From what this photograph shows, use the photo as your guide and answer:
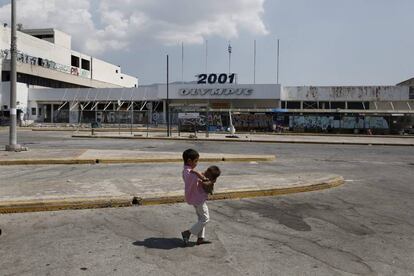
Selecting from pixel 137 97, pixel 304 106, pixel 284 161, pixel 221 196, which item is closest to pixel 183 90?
pixel 137 97

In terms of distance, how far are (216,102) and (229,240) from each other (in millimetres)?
58734

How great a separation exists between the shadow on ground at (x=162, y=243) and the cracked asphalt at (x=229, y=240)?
0.04 feet

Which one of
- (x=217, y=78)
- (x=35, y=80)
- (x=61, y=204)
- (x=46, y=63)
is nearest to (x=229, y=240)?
(x=61, y=204)

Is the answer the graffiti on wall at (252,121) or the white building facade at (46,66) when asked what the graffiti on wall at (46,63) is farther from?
the graffiti on wall at (252,121)

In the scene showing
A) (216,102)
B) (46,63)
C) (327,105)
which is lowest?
(327,105)

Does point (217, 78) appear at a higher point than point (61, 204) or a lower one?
higher

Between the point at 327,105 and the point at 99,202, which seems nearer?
the point at 99,202

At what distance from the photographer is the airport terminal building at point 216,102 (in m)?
50.3

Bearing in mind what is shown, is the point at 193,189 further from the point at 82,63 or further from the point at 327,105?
the point at 82,63

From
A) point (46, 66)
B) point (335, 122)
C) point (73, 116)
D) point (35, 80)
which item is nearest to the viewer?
point (335, 122)

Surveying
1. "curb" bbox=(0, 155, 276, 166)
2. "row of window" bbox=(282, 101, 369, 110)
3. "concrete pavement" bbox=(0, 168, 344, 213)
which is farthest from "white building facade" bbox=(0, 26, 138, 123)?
"concrete pavement" bbox=(0, 168, 344, 213)

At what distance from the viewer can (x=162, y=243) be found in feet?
20.9

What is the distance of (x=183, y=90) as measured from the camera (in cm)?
6588

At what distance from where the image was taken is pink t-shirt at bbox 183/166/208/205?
619 cm
